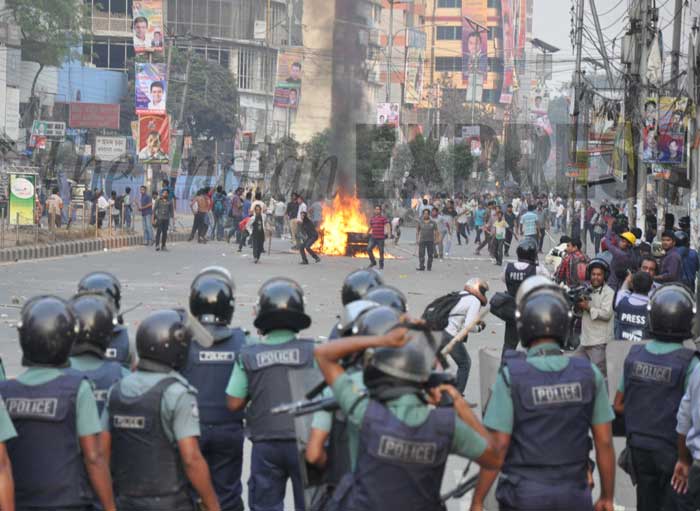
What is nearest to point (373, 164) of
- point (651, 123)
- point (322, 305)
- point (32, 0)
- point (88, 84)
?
point (32, 0)

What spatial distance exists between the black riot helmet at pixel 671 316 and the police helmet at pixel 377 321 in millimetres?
1994

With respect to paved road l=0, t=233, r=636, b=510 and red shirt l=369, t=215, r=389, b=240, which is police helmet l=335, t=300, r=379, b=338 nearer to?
paved road l=0, t=233, r=636, b=510

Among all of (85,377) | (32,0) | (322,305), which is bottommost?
(322,305)

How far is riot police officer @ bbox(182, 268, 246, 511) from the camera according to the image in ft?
20.8

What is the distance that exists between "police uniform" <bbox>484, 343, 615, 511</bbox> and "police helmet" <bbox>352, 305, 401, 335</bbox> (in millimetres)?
738

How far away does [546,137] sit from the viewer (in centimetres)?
11300

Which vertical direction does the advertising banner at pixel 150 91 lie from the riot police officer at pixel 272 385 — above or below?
above

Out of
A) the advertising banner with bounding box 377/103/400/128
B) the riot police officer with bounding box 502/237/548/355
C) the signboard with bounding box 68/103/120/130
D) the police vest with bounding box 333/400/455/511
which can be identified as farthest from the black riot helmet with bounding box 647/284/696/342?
the advertising banner with bounding box 377/103/400/128

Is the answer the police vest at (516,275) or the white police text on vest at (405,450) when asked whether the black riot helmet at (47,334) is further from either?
the police vest at (516,275)

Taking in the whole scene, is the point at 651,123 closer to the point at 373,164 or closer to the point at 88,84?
the point at 373,164

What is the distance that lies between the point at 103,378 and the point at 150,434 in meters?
0.54

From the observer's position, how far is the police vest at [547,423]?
533 centimetres

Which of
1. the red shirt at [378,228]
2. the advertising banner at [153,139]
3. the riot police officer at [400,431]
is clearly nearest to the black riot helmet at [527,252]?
the riot police officer at [400,431]

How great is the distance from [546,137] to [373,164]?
5545 cm
